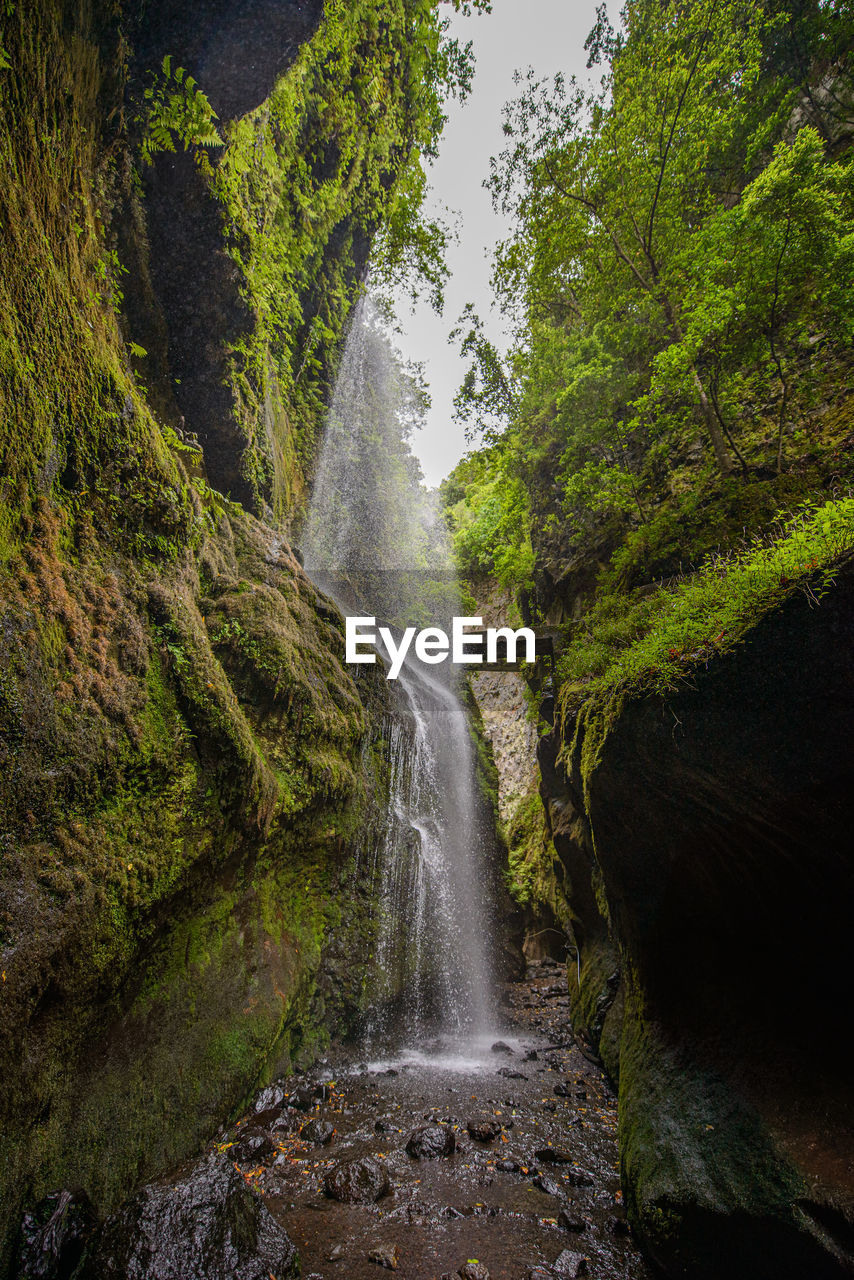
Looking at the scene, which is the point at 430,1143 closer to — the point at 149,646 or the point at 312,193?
the point at 149,646

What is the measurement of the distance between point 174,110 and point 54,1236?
9.38m

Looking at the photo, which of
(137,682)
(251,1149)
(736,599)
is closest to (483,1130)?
(251,1149)

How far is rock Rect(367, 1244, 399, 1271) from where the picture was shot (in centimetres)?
319

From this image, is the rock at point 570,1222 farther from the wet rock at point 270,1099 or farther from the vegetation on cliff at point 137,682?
the wet rock at point 270,1099

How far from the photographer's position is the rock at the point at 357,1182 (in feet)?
12.5

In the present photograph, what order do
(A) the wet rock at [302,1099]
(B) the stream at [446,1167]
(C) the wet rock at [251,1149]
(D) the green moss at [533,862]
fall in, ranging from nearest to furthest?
1. (B) the stream at [446,1167]
2. (C) the wet rock at [251,1149]
3. (A) the wet rock at [302,1099]
4. (D) the green moss at [533,862]

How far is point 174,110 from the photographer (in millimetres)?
5270

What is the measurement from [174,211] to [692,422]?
31.8 feet

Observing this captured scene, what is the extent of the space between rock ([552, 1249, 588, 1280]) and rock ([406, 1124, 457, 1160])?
1475mm

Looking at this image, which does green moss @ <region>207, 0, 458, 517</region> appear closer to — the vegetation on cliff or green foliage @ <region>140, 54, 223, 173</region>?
the vegetation on cliff

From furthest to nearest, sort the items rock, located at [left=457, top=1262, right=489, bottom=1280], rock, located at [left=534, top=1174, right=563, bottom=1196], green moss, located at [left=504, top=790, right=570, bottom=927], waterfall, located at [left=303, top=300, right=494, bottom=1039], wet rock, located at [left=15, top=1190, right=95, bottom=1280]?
green moss, located at [left=504, top=790, right=570, bottom=927], waterfall, located at [left=303, top=300, right=494, bottom=1039], rock, located at [left=534, top=1174, right=563, bottom=1196], rock, located at [left=457, top=1262, right=489, bottom=1280], wet rock, located at [left=15, top=1190, right=95, bottom=1280]

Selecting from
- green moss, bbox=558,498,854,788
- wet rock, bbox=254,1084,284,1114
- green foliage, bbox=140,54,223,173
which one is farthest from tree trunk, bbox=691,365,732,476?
wet rock, bbox=254,1084,284,1114

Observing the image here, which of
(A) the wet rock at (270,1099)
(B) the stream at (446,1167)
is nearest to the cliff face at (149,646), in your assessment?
(A) the wet rock at (270,1099)

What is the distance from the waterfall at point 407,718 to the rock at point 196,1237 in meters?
5.15
